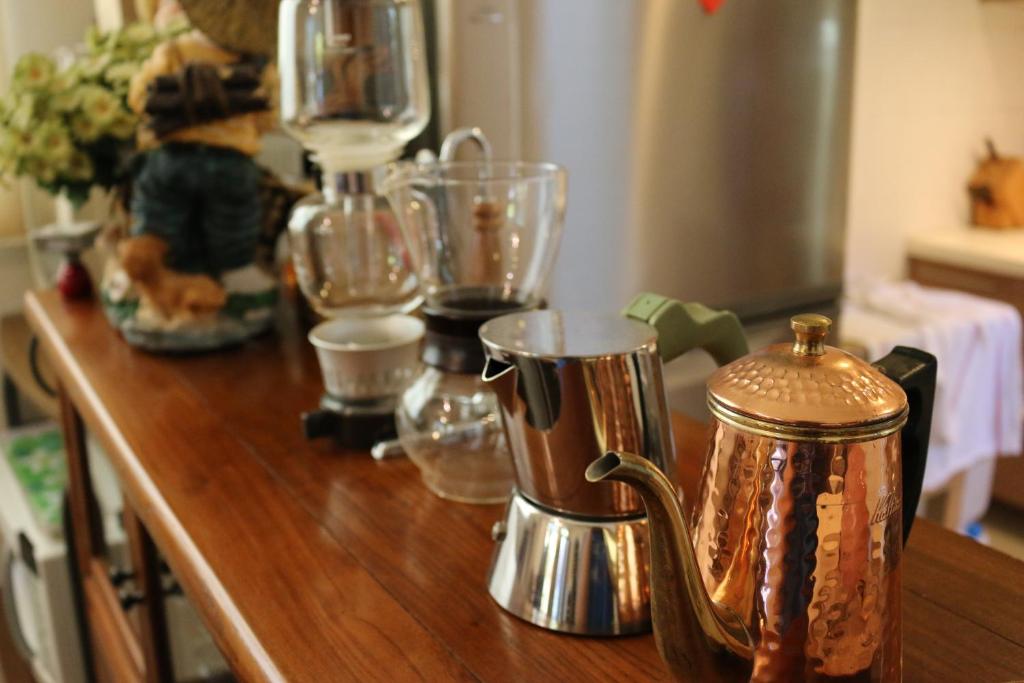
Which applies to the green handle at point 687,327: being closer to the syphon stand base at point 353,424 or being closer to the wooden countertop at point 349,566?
the wooden countertop at point 349,566

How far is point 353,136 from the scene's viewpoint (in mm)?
958

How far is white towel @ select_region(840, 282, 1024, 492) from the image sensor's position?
1.88 metres

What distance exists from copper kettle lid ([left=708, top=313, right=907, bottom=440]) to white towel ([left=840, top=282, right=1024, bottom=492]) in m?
1.47

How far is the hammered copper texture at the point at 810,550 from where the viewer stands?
39 centimetres

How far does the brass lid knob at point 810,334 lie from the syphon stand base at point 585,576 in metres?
0.17

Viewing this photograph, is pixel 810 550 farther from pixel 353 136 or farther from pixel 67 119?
pixel 67 119

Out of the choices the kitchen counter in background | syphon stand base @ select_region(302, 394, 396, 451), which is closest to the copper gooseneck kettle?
syphon stand base @ select_region(302, 394, 396, 451)

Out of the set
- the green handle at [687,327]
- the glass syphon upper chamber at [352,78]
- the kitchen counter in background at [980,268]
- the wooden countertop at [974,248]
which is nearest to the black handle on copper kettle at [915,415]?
the green handle at [687,327]

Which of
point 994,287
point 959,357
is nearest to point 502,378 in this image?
point 959,357

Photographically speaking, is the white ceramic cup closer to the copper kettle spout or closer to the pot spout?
the pot spout

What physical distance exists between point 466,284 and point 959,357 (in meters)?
1.49

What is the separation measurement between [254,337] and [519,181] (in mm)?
567

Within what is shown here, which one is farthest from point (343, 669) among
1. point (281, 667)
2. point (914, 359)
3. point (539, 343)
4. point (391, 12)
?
point (391, 12)

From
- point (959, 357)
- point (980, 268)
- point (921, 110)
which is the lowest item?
point (959, 357)
